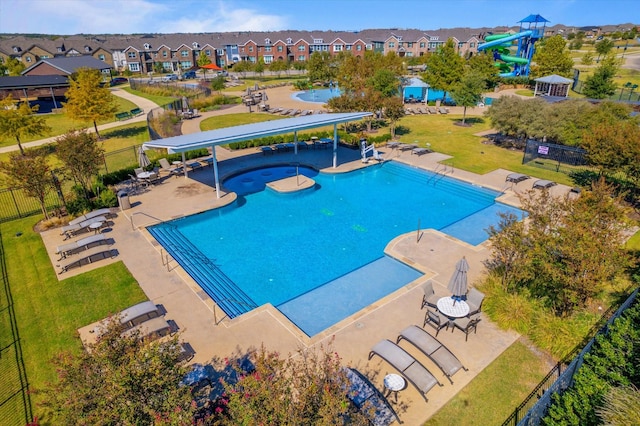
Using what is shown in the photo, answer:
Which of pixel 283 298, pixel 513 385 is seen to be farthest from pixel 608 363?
pixel 283 298

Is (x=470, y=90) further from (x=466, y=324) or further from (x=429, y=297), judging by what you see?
(x=466, y=324)

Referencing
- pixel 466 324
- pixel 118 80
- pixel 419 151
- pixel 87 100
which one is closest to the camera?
pixel 466 324

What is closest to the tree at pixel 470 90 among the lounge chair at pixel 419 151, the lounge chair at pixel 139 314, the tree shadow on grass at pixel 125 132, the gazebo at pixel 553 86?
the lounge chair at pixel 419 151

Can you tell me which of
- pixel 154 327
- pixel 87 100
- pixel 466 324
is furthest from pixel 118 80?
pixel 466 324

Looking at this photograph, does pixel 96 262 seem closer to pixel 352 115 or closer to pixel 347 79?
pixel 352 115

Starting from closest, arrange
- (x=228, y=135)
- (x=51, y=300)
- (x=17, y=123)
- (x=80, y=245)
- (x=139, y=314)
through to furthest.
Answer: (x=139, y=314)
(x=51, y=300)
(x=80, y=245)
(x=228, y=135)
(x=17, y=123)

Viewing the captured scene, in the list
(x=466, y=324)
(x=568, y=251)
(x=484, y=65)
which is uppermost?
(x=484, y=65)

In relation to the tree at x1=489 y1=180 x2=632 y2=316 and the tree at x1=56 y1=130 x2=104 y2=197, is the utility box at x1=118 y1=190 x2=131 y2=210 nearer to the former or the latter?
the tree at x1=56 y1=130 x2=104 y2=197
